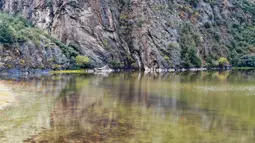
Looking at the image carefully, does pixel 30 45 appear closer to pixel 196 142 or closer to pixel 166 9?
pixel 166 9

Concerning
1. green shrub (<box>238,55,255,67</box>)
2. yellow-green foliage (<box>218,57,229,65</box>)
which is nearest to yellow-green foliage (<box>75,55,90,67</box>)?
yellow-green foliage (<box>218,57,229,65</box>)

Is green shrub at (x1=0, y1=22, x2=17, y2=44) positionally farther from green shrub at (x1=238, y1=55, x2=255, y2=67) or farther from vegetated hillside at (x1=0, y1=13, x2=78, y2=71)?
green shrub at (x1=238, y1=55, x2=255, y2=67)

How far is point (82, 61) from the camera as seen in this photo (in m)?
126

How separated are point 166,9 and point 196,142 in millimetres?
135788

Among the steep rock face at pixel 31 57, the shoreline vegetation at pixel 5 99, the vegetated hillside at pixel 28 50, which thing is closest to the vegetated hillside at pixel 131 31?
the vegetated hillside at pixel 28 50

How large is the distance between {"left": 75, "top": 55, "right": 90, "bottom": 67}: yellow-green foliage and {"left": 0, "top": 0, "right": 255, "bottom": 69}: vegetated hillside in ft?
11.5

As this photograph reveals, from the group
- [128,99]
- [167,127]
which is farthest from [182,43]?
[167,127]

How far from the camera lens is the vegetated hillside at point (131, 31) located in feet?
463


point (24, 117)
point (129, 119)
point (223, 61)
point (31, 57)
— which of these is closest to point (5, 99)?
point (24, 117)

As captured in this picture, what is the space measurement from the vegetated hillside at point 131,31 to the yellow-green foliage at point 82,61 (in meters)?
3.52

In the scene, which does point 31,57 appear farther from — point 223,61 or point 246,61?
point 246,61

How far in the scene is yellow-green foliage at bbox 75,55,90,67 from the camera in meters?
126

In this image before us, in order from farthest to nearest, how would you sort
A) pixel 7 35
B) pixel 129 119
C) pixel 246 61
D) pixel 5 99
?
1. pixel 246 61
2. pixel 7 35
3. pixel 5 99
4. pixel 129 119

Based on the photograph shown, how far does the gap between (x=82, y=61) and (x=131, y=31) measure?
30.6 metres
